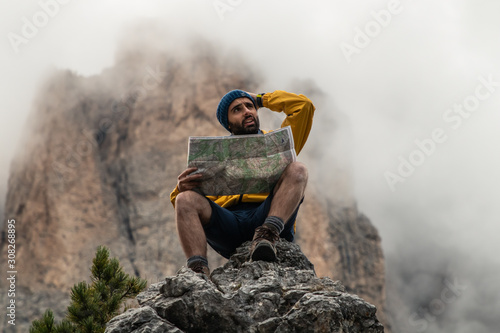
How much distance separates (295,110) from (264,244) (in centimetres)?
143

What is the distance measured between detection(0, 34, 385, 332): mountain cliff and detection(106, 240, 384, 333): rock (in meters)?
18.1

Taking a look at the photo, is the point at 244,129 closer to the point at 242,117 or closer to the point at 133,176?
the point at 242,117

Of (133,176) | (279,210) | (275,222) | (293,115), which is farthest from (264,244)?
(133,176)

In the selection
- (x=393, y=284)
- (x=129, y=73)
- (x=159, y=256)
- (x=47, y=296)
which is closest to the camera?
(x=47, y=296)

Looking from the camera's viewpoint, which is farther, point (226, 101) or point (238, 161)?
point (226, 101)

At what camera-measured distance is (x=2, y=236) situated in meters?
23.5

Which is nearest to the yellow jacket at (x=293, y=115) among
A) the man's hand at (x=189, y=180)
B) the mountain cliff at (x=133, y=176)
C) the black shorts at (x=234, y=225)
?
the black shorts at (x=234, y=225)

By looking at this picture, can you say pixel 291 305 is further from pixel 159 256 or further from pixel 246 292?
pixel 159 256

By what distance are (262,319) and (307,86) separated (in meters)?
27.1

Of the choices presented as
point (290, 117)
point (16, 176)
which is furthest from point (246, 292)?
point (16, 176)

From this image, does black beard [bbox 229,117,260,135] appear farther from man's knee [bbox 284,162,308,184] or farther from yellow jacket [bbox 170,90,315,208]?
man's knee [bbox 284,162,308,184]

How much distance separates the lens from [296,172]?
14.6 ft

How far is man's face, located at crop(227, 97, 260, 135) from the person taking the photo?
16.0 ft

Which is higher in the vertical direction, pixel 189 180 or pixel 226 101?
pixel 226 101
